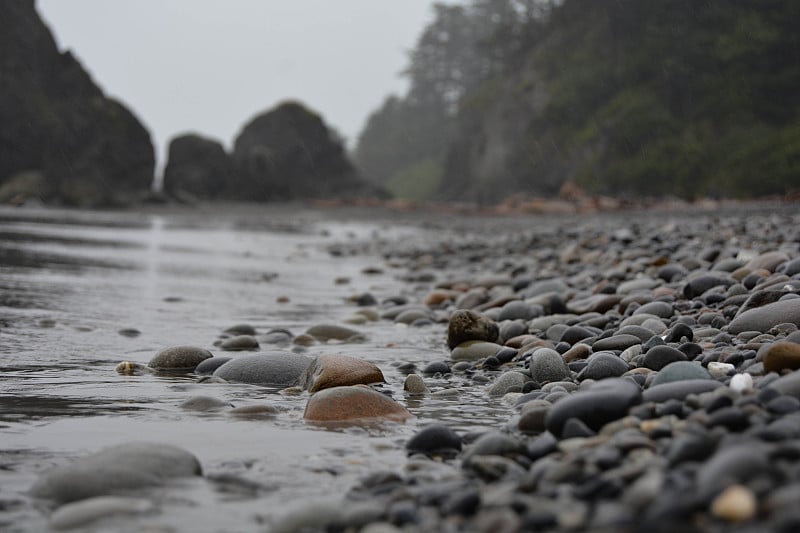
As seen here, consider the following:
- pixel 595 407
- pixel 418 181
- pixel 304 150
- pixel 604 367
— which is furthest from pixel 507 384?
pixel 418 181

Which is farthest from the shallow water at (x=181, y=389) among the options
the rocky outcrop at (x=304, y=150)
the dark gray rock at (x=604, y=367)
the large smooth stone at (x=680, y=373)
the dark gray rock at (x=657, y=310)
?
the rocky outcrop at (x=304, y=150)

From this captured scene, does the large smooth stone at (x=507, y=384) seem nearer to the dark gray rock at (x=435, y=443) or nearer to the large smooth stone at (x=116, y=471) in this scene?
the dark gray rock at (x=435, y=443)

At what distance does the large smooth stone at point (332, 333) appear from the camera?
15.8ft

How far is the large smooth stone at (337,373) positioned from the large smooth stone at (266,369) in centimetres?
10

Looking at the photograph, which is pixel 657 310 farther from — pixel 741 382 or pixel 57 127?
pixel 57 127

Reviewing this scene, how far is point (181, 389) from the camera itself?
3.29 m

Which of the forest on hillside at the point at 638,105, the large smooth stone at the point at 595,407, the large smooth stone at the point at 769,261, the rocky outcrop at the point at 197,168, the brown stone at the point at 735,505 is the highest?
the forest on hillside at the point at 638,105

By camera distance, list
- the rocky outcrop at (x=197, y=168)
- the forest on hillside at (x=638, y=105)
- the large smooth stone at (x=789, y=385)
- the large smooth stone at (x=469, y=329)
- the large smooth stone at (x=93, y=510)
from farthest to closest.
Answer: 1. the rocky outcrop at (x=197, y=168)
2. the forest on hillside at (x=638, y=105)
3. the large smooth stone at (x=469, y=329)
4. the large smooth stone at (x=789, y=385)
5. the large smooth stone at (x=93, y=510)

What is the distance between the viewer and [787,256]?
4836 mm

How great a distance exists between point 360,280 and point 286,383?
5.38 m

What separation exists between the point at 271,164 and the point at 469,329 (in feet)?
110

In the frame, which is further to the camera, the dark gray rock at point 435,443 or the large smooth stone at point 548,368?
the large smooth stone at point 548,368

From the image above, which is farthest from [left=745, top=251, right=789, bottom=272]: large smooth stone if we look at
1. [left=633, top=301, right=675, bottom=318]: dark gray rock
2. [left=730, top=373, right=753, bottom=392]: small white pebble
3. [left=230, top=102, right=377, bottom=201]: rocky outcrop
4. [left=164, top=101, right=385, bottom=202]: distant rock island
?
[left=230, top=102, right=377, bottom=201]: rocky outcrop

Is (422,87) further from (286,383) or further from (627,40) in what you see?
(286,383)
